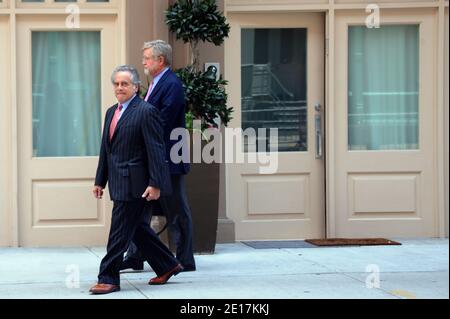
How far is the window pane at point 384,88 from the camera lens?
10.8m

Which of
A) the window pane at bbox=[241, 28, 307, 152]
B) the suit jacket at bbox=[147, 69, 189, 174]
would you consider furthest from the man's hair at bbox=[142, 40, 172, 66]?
the window pane at bbox=[241, 28, 307, 152]

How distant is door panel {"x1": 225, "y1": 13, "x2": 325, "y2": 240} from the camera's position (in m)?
10.6

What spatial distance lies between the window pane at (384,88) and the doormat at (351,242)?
101cm

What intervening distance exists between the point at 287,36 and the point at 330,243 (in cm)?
229

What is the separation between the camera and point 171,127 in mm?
8523

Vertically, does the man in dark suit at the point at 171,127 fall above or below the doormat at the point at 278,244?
above

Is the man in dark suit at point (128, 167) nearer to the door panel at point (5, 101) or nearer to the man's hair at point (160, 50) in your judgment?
the man's hair at point (160, 50)

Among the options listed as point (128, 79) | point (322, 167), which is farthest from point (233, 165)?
point (128, 79)

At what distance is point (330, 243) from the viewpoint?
1036cm

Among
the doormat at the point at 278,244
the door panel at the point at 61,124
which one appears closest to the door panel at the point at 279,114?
the doormat at the point at 278,244

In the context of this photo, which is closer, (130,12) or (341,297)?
(341,297)

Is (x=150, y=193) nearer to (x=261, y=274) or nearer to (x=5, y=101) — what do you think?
(x=261, y=274)
